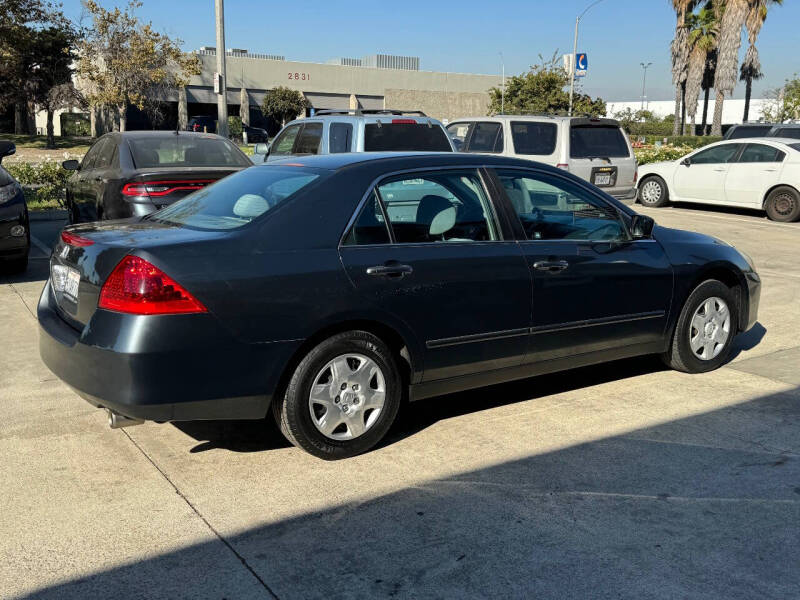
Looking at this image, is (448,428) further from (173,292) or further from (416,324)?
(173,292)

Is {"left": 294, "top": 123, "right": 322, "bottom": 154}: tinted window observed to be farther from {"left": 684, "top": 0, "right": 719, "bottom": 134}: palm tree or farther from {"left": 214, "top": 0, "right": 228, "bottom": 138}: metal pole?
{"left": 684, "top": 0, "right": 719, "bottom": 134}: palm tree

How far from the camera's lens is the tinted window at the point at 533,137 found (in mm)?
13281

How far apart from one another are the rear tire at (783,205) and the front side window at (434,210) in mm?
12625

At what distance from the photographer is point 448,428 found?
16.2 feet

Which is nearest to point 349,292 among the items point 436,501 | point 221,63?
point 436,501

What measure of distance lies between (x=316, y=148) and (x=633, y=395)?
22.6 feet

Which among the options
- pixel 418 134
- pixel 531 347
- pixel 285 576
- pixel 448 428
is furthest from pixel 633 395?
pixel 418 134

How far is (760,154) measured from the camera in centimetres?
1599

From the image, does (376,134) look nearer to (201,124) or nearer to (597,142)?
(597,142)

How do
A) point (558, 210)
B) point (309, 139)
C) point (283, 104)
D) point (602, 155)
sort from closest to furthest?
point (558, 210), point (309, 139), point (602, 155), point (283, 104)

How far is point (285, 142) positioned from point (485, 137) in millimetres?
3487

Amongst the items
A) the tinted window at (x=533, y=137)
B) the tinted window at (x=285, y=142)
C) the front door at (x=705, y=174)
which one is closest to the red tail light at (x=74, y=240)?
the tinted window at (x=285, y=142)

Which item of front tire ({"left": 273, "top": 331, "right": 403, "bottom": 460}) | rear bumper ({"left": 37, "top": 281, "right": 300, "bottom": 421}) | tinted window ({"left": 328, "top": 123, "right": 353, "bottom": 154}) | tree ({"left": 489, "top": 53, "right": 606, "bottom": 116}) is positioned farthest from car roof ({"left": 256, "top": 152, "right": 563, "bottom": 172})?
tree ({"left": 489, "top": 53, "right": 606, "bottom": 116})

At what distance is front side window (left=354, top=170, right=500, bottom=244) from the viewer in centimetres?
461
